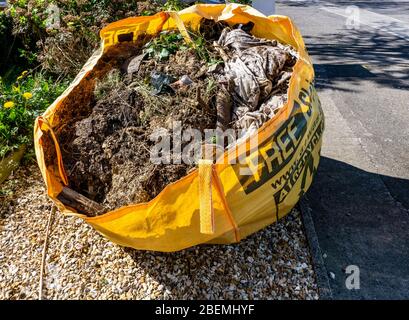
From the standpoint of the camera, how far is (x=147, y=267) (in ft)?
8.21

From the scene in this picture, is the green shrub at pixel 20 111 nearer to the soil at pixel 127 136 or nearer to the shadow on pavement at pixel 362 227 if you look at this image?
the soil at pixel 127 136

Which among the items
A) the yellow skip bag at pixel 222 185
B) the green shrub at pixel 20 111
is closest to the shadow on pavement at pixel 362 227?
the yellow skip bag at pixel 222 185

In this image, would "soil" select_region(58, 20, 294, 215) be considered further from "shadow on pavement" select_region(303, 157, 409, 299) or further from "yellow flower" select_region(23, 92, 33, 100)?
"shadow on pavement" select_region(303, 157, 409, 299)

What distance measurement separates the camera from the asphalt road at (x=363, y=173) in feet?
8.53

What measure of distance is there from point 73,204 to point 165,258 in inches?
25.2

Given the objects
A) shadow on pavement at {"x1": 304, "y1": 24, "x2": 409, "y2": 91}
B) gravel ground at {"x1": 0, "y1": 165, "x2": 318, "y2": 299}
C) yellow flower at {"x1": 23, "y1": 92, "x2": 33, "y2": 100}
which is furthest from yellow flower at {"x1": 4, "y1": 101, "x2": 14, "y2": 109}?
shadow on pavement at {"x1": 304, "y1": 24, "x2": 409, "y2": 91}

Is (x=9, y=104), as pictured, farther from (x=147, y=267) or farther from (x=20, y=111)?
(x=147, y=267)

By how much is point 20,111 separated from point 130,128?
131 centimetres

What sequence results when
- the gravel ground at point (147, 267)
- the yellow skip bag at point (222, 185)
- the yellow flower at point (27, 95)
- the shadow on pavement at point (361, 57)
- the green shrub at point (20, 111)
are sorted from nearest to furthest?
the yellow skip bag at point (222, 185) < the gravel ground at point (147, 267) < the green shrub at point (20, 111) < the yellow flower at point (27, 95) < the shadow on pavement at point (361, 57)

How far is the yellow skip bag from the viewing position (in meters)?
2.13

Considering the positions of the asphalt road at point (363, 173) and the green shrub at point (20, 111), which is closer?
the asphalt road at point (363, 173)

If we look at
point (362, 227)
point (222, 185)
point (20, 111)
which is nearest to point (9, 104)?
point (20, 111)

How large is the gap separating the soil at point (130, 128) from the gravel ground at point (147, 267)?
0.36 meters

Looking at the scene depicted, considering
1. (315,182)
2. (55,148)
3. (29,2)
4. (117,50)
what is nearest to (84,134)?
(55,148)
